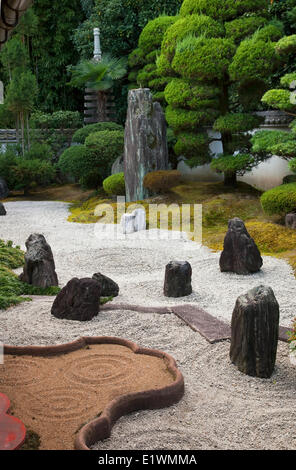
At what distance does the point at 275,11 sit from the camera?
12.2 meters

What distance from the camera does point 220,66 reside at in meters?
11.0

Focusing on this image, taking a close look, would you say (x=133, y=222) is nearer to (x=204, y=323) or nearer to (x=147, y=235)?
(x=147, y=235)

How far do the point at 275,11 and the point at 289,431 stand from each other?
10.8 m

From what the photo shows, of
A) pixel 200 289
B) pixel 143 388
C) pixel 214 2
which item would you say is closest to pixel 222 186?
pixel 214 2

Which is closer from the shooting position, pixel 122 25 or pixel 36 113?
pixel 122 25

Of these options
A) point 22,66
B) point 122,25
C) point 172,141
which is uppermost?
point 122,25

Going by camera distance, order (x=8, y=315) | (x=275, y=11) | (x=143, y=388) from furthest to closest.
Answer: (x=275, y=11) → (x=8, y=315) → (x=143, y=388)

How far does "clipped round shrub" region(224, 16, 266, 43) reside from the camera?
Answer: 11078mm

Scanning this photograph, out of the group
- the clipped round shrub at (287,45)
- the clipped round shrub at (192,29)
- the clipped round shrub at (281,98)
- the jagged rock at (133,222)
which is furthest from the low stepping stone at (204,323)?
the clipped round shrub at (192,29)

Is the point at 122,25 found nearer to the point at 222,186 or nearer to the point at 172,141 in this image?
the point at 172,141

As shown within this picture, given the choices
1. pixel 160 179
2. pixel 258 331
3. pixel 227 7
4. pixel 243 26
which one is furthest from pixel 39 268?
pixel 227 7

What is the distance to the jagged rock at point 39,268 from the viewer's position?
6.36 metres

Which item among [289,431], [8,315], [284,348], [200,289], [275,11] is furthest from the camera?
[275,11]

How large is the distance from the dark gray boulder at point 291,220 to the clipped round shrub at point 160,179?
11.6 feet
